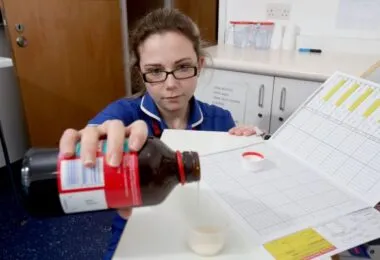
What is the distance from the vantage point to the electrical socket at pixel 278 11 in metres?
2.01

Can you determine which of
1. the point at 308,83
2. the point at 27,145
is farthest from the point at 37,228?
the point at 308,83

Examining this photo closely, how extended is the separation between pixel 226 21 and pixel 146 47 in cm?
136

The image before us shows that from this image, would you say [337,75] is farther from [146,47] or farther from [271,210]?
[146,47]

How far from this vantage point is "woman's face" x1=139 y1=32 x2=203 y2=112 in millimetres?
982

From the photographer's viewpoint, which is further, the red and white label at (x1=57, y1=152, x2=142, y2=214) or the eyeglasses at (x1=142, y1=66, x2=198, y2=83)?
the eyeglasses at (x1=142, y1=66, x2=198, y2=83)

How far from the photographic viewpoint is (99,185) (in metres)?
0.42

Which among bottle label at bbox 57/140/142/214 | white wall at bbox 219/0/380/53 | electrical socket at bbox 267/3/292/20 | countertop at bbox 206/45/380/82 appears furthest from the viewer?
electrical socket at bbox 267/3/292/20

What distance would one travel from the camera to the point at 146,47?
1.03 metres

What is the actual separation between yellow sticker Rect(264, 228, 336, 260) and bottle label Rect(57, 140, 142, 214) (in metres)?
0.21

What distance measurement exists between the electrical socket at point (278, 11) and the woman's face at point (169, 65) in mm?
1218

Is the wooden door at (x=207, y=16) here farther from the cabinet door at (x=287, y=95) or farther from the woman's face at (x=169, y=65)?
the woman's face at (x=169, y=65)

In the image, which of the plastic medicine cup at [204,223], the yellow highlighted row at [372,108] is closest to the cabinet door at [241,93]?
the yellow highlighted row at [372,108]

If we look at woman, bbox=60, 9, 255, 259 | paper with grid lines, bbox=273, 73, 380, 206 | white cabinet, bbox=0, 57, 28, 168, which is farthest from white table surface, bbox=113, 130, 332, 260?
white cabinet, bbox=0, 57, 28, 168

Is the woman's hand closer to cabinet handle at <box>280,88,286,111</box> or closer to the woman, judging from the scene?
the woman
